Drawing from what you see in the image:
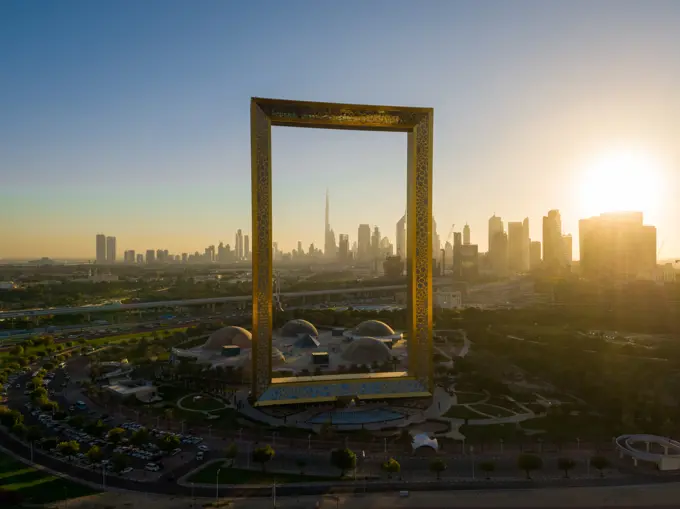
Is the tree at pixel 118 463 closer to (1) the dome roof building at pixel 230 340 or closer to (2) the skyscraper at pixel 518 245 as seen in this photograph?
(1) the dome roof building at pixel 230 340

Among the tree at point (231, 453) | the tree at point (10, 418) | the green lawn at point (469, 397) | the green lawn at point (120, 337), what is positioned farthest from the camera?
the green lawn at point (120, 337)

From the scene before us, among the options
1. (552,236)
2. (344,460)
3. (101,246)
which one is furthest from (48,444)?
(101,246)

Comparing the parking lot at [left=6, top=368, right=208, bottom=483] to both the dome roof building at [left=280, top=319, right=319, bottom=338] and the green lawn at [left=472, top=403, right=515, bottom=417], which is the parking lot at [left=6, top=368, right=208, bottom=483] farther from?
the dome roof building at [left=280, top=319, right=319, bottom=338]

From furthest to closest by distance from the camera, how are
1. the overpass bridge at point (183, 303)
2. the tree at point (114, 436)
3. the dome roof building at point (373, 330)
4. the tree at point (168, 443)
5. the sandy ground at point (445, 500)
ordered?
the overpass bridge at point (183, 303) → the dome roof building at point (373, 330) → the tree at point (114, 436) → the tree at point (168, 443) → the sandy ground at point (445, 500)

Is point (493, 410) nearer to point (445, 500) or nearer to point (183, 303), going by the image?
point (445, 500)

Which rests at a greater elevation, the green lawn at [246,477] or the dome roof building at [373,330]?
the dome roof building at [373,330]

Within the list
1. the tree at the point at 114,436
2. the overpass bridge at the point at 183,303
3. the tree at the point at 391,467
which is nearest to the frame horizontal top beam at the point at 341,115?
the tree at the point at 114,436
